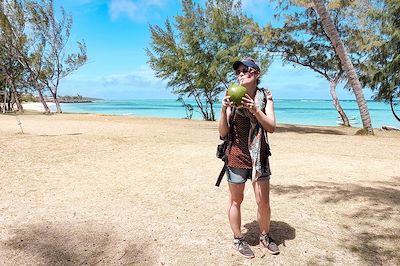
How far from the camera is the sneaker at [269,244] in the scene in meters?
Answer: 3.89

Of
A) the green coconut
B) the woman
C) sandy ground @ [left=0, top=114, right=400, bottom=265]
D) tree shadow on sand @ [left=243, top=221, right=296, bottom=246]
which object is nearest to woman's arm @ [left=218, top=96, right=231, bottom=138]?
the woman

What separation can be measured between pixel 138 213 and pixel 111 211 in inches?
17.0

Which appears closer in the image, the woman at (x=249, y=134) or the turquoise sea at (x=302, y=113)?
the woman at (x=249, y=134)

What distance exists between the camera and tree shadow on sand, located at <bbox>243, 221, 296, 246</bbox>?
426cm

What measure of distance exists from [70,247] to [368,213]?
4.01m

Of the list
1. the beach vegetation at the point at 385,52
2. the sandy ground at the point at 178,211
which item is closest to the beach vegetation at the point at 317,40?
the beach vegetation at the point at 385,52

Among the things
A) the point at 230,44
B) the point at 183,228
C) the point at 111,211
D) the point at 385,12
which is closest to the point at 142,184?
the point at 111,211

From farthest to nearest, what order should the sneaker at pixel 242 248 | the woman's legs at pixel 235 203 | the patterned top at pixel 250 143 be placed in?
the sneaker at pixel 242 248 → the woman's legs at pixel 235 203 → the patterned top at pixel 250 143

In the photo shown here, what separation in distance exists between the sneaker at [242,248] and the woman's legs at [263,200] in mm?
266

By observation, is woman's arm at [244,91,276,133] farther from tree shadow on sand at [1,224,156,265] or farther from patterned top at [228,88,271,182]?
tree shadow on sand at [1,224,156,265]

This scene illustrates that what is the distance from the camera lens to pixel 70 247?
4.12 m

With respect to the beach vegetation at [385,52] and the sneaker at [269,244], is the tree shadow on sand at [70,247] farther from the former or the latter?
the beach vegetation at [385,52]

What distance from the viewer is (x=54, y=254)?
3.95 meters

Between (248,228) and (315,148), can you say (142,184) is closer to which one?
(248,228)
